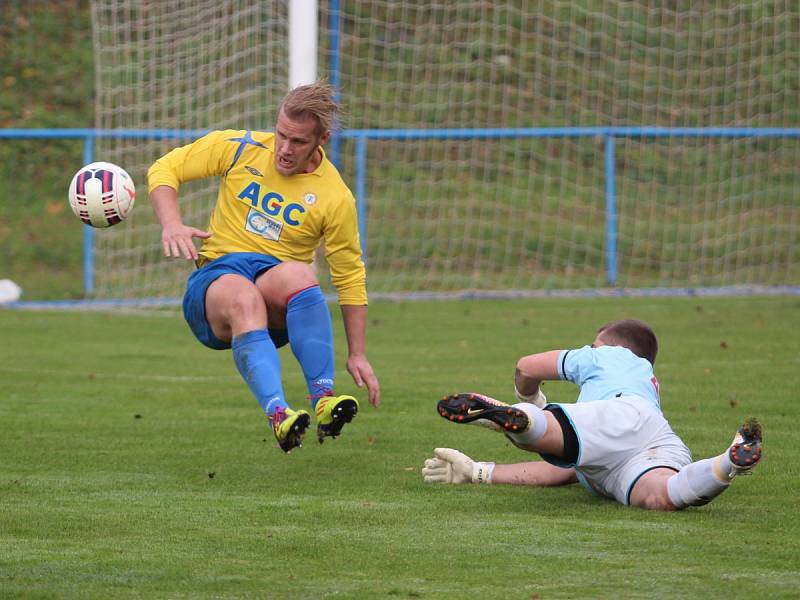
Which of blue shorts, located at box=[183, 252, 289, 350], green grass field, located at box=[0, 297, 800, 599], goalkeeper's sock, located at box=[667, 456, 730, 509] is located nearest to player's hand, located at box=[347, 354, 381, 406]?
green grass field, located at box=[0, 297, 800, 599]

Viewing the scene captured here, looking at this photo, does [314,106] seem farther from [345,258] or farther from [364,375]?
[364,375]

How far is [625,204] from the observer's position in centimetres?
1794

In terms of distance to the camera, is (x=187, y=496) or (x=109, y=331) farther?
(x=109, y=331)

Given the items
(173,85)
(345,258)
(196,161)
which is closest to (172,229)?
(196,161)

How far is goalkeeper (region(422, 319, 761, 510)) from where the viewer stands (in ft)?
A: 15.7

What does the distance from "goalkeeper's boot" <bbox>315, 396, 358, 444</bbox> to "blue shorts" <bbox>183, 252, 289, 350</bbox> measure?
731mm

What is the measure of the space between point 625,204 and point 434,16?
11.1 feet

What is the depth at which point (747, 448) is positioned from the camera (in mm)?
4520

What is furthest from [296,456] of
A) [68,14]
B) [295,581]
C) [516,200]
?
[68,14]

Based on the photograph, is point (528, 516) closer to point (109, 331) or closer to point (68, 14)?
point (109, 331)

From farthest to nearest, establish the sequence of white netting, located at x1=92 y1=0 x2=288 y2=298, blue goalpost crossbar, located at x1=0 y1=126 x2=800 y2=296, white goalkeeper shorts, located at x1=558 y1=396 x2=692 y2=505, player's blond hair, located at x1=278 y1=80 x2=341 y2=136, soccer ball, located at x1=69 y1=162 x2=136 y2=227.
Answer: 1. white netting, located at x1=92 y1=0 x2=288 y2=298
2. blue goalpost crossbar, located at x1=0 y1=126 x2=800 y2=296
3. soccer ball, located at x1=69 y1=162 x2=136 y2=227
4. player's blond hair, located at x1=278 y1=80 x2=341 y2=136
5. white goalkeeper shorts, located at x1=558 y1=396 x2=692 y2=505

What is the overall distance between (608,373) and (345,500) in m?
1.10

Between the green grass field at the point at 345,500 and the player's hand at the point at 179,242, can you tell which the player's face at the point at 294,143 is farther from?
the green grass field at the point at 345,500

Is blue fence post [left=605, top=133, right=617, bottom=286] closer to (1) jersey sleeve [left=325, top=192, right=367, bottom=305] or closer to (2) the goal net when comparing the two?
(2) the goal net
